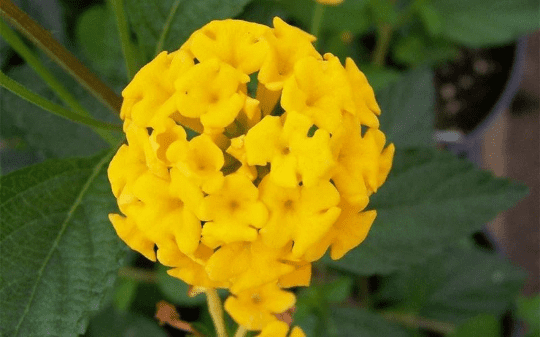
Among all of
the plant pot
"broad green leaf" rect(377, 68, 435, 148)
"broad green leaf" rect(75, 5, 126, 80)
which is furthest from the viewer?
the plant pot

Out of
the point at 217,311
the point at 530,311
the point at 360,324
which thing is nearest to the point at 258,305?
the point at 217,311

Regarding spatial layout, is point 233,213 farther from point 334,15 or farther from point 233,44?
point 334,15

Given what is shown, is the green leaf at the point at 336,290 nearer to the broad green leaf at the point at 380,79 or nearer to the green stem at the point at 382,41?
the broad green leaf at the point at 380,79

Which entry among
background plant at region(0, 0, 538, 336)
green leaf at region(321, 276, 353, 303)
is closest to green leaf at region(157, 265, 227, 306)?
background plant at region(0, 0, 538, 336)

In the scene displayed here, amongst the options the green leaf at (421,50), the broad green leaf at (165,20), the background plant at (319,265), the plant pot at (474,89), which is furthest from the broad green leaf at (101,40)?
the plant pot at (474,89)

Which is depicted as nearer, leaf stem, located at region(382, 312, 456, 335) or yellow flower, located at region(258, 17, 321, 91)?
yellow flower, located at region(258, 17, 321, 91)

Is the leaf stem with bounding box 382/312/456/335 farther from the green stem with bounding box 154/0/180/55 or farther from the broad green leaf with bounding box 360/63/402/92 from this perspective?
the green stem with bounding box 154/0/180/55

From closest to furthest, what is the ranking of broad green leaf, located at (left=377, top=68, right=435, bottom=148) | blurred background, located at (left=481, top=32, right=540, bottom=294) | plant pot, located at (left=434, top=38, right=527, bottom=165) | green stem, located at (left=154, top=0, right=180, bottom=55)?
green stem, located at (left=154, top=0, right=180, bottom=55), broad green leaf, located at (left=377, top=68, right=435, bottom=148), plant pot, located at (left=434, top=38, right=527, bottom=165), blurred background, located at (left=481, top=32, right=540, bottom=294)

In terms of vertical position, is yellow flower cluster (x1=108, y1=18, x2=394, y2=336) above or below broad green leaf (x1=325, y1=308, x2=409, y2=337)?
above
